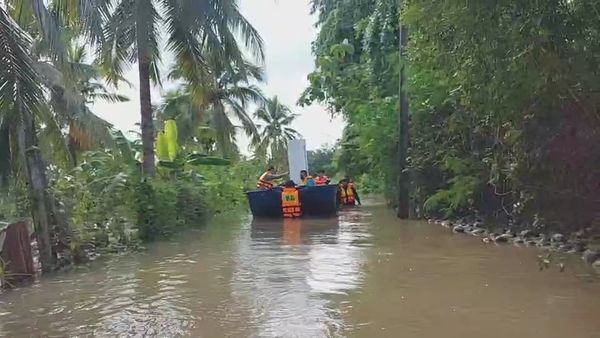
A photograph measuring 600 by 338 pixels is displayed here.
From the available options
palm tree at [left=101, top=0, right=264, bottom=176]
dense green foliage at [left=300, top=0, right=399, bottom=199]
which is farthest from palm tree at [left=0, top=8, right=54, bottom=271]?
dense green foliage at [left=300, top=0, right=399, bottom=199]

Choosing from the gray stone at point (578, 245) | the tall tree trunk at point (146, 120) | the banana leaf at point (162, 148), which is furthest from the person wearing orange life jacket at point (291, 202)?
the gray stone at point (578, 245)

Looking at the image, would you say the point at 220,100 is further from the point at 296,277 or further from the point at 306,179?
the point at 296,277

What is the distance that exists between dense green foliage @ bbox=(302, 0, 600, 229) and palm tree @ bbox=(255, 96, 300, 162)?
2569 cm

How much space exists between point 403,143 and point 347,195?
25.8 feet

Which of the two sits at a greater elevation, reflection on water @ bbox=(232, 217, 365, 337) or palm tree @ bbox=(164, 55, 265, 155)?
palm tree @ bbox=(164, 55, 265, 155)

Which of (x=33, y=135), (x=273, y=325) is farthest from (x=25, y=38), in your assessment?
(x=273, y=325)

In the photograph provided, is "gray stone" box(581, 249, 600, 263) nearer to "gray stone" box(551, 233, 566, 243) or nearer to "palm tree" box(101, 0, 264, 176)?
"gray stone" box(551, 233, 566, 243)

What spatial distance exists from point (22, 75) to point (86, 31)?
5454 millimetres

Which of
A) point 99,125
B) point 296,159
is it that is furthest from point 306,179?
point 99,125

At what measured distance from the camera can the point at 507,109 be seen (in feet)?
30.3

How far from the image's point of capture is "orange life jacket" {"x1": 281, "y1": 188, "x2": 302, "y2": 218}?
19359mm

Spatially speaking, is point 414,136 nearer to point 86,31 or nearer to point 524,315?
point 86,31

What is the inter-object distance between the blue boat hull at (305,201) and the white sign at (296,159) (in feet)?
12.8

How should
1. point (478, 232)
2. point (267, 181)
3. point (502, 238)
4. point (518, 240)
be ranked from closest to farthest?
point (518, 240) < point (502, 238) < point (478, 232) < point (267, 181)
